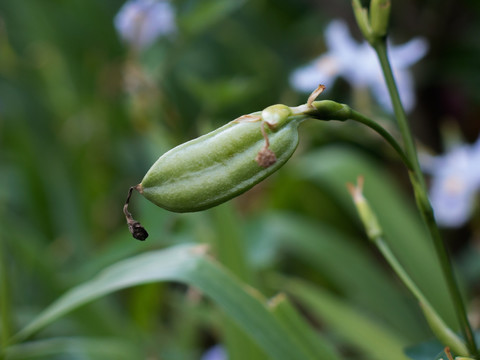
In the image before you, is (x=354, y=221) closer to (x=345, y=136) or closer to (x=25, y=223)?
(x=345, y=136)

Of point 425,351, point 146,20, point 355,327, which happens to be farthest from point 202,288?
point 146,20

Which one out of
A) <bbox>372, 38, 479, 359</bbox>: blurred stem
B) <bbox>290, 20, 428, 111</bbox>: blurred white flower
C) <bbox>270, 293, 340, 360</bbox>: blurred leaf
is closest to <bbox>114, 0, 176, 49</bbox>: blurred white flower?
<bbox>290, 20, 428, 111</bbox>: blurred white flower

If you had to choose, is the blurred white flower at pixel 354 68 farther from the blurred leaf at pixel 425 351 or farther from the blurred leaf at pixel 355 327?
the blurred leaf at pixel 425 351

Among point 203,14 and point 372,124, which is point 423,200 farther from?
point 203,14

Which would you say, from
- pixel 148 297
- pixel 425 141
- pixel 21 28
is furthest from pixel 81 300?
pixel 21 28

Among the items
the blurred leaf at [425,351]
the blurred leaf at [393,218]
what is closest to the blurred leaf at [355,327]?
the blurred leaf at [393,218]

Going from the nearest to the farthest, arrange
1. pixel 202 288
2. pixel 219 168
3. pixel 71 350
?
pixel 219 168, pixel 202 288, pixel 71 350
